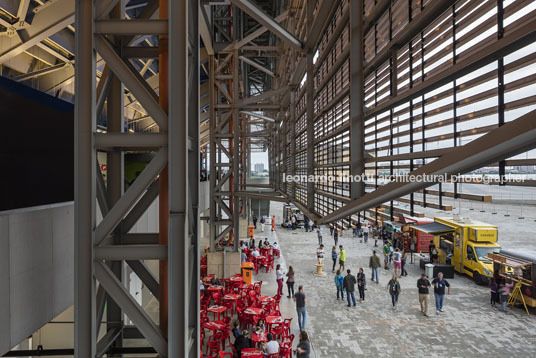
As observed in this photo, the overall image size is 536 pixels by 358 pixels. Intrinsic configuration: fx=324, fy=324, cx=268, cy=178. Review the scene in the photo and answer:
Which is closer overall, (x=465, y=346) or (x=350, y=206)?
(x=350, y=206)

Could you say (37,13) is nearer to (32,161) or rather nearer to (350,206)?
(32,161)

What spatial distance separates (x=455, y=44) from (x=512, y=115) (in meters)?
0.88

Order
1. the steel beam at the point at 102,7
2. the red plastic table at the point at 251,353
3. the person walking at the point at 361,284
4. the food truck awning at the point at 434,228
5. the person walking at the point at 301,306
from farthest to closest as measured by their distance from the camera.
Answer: the food truck awning at the point at 434,228, the person walking at the point at 361,284, the person walking at the point at 301,306, the red plastic table at the point at 251,353, the steel beam at the point at 102,7

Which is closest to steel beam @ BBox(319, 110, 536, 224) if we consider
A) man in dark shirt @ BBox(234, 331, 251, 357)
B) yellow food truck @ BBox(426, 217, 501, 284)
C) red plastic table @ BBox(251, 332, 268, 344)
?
man in dark shirt @ BBox(234, 331, 251, 357)

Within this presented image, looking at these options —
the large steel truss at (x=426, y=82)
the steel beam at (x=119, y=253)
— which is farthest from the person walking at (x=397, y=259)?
the steel beam at (x=119, y=253)

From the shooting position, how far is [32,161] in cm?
517

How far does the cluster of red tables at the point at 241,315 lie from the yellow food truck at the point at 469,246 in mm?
9575

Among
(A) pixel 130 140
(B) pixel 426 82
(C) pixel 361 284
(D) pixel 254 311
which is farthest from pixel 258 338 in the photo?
(B) pixel 426 82

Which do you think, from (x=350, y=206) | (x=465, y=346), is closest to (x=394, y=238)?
(x=465, y=346)

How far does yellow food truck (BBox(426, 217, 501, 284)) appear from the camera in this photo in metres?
14.4

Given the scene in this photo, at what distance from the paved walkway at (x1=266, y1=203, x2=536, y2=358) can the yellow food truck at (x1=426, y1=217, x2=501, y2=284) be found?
69 centimetres

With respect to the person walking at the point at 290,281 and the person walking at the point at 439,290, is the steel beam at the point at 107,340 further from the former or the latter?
the person walking at the point at 439,290

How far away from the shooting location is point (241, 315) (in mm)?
10141

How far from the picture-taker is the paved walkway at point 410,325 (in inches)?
342
